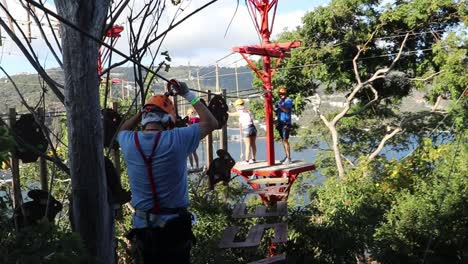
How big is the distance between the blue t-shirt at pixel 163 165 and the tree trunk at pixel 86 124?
0.33 metres

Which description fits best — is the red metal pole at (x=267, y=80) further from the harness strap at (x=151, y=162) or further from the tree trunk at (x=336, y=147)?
the tree trunk at (x=336, y=147)

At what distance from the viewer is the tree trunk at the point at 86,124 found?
2021mm

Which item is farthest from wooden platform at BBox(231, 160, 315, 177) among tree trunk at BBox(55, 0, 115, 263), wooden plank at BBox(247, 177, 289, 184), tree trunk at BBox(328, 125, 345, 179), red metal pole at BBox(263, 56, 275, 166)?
tree trunk at BBox(328, 125, 345, 179)

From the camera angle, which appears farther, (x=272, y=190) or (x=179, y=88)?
(x=272, y=190)

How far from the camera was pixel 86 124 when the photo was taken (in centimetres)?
210

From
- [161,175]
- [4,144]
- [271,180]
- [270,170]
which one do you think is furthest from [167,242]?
[270,170]

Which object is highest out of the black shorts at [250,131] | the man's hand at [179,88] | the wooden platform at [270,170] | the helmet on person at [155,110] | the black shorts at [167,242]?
the man's hand at [179,88]

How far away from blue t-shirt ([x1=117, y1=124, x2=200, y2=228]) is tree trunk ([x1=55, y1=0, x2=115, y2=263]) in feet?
1.08

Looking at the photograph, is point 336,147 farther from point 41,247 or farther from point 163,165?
point 41,247

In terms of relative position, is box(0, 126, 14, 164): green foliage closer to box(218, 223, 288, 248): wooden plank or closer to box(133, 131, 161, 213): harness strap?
box(133, 131, 161, 213): harness strap

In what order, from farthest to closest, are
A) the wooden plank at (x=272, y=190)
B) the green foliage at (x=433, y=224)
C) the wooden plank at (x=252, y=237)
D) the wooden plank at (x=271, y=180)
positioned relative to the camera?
1. the wooden plank at (x=271, y=180)
2. the wooden plank at (x=272, y=190)
3. the green foliage at (x=433, y=224)
4. the wooden plank at (x=252, y=237)

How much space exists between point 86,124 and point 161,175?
548 millimetres

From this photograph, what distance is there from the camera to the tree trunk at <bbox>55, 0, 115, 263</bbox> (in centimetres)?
202

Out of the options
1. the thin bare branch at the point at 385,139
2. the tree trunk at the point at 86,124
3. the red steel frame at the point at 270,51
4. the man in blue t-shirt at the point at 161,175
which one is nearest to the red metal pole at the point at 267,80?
the red steel frame at the point at 270,51
